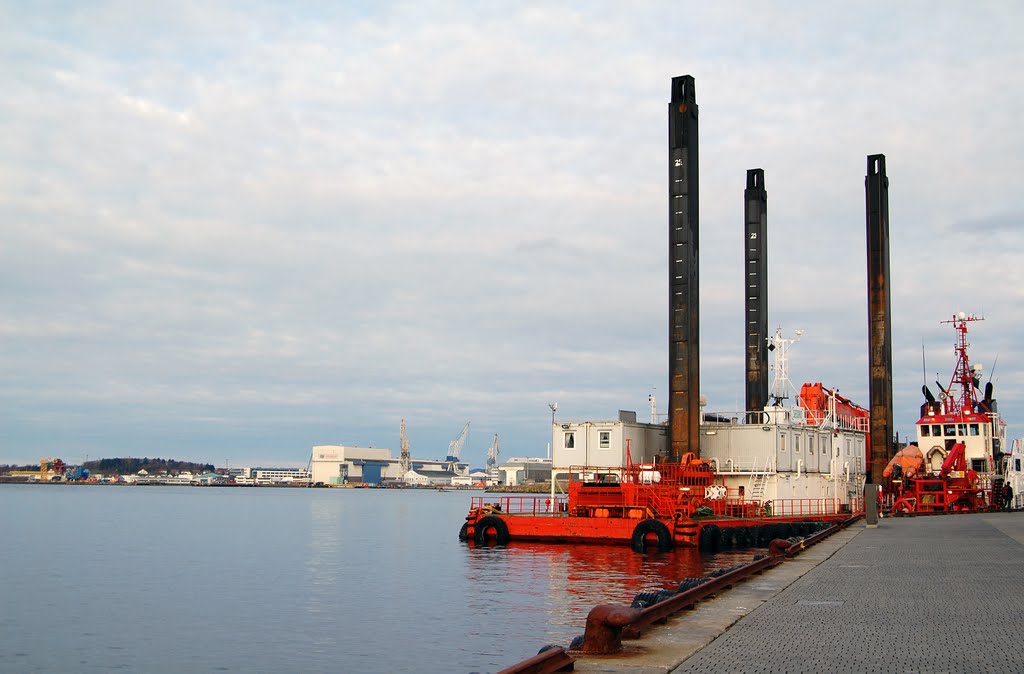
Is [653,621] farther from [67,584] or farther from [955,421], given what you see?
[955,421]

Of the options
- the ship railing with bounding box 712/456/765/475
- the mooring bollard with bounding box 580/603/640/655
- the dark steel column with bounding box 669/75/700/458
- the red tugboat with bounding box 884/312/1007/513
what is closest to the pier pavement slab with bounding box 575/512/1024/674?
the mooring bollard with bounding box 580/603/640/655

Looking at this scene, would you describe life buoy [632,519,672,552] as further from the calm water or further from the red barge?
the calm water

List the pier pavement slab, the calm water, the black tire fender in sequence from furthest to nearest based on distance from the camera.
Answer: the black tire fender
the calm water
the pier pavement slab

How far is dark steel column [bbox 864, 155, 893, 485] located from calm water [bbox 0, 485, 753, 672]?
32.4m

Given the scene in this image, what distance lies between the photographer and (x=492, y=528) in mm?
51625

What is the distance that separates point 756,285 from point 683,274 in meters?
24.2

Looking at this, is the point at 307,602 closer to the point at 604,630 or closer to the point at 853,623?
the point at 853,623

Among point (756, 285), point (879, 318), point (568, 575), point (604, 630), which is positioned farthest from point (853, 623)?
point (879, 318)

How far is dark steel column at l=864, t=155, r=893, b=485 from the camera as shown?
74250 millimetres

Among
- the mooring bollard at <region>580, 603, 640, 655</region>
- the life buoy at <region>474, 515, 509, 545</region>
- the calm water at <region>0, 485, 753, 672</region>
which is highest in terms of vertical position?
the mooring bollard at <region>580, 603, 640, 655</region>

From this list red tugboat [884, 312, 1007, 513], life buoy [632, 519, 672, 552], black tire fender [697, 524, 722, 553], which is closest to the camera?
life buoy [632, 519, 672, 552]

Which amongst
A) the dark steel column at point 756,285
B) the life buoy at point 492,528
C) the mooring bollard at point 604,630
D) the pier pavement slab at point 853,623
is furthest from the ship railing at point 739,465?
the mooring bollard at point 604,630

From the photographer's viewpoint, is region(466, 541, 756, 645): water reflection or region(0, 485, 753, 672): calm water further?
region(466, 541, 756, 645): water reflection

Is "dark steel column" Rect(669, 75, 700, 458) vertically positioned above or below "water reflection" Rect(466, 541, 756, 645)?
above
